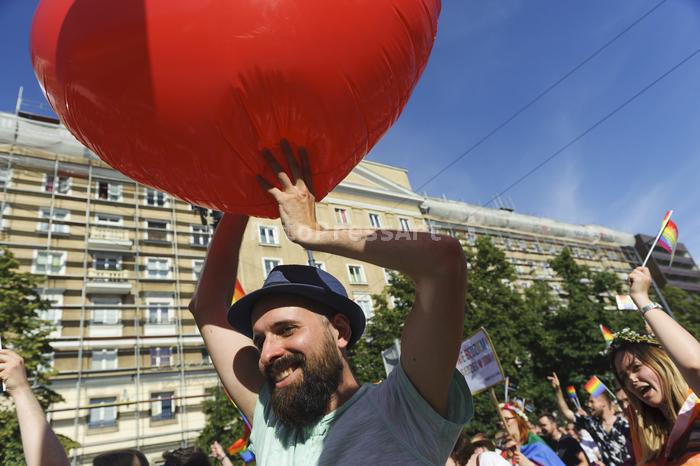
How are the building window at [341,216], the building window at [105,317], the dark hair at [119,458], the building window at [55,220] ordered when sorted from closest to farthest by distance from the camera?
the dark hair at [119,458] < the building window at [105,317] < the building window at [55,220] < the building window at [341,216]

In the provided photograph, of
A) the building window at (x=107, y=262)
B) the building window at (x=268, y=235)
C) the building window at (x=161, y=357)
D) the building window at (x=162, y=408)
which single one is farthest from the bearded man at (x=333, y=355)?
the building window at (x=268, y=235)

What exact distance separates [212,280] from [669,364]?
2.36 metres

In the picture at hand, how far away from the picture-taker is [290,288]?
5.32 ft

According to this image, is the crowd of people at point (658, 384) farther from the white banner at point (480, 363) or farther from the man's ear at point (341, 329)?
the white banner at point (480, 363)

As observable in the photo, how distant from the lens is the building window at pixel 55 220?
806 inches

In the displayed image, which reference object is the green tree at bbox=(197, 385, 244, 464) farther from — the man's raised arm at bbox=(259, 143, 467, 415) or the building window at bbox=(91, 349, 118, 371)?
the man's raised arm at bbox=(259, 143, 467, 415)

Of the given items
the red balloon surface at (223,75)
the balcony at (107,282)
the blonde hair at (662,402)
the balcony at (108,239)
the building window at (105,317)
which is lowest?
the blonde hair at (662,402)

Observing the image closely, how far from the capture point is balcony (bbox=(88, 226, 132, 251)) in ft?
68.4

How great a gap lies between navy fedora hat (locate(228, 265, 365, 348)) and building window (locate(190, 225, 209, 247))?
76.1 ft

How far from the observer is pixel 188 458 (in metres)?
3.44

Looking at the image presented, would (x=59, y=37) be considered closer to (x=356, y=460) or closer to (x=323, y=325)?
(x=323, y=325)

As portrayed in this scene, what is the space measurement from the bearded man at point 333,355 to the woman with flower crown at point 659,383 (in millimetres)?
1247

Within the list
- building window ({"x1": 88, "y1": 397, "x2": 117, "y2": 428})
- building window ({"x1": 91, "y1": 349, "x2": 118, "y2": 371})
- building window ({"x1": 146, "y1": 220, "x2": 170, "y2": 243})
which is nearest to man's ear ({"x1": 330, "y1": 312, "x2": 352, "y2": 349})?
building window ({"x1": 88, "y1": 397, "x2": 117, "y2": 428})

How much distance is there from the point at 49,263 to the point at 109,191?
530cm
